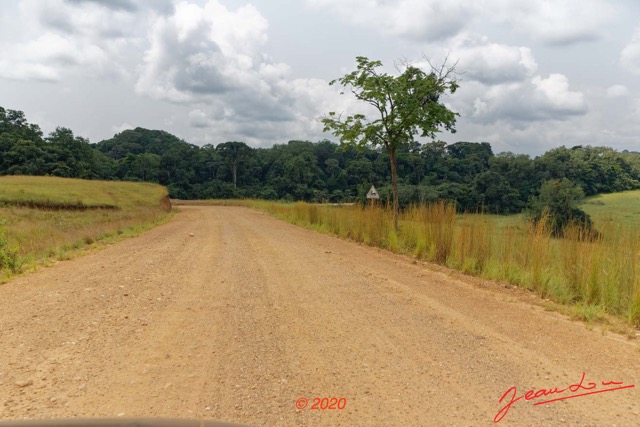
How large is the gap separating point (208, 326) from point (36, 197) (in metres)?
32.7

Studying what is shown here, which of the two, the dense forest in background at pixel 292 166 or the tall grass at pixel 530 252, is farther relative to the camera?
the dense forest in background at pixel 292 166

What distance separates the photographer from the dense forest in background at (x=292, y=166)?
28.4m

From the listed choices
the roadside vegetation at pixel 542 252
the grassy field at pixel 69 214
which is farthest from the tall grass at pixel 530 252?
the grassy field at pixel 69 214

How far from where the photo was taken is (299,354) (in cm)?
441

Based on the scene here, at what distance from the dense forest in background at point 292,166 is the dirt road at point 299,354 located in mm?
13958

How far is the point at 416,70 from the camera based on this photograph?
1368 centimetres

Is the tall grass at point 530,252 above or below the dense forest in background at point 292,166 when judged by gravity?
below

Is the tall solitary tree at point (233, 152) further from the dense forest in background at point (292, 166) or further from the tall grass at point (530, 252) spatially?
the tall grass at point (530, 252)

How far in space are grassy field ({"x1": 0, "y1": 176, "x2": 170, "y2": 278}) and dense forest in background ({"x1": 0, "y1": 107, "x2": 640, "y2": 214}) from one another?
44.6ft

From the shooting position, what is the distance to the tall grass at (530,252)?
6.42 m

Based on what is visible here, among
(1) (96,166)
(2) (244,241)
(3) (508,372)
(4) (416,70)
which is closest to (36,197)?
(2) (244,241)

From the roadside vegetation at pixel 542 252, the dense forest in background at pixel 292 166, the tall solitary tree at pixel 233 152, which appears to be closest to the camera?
the roadside vegetation at pixel 542 252

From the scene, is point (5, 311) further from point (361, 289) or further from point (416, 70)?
point (416, 70)

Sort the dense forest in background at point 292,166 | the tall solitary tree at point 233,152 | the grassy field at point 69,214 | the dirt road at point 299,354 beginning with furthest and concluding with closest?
1. the tall solitary tree at point 233,152
2. the dense forest in background at point 292,166
3. the grassy field at point 69,214
4. the dirt road at point 299,354
